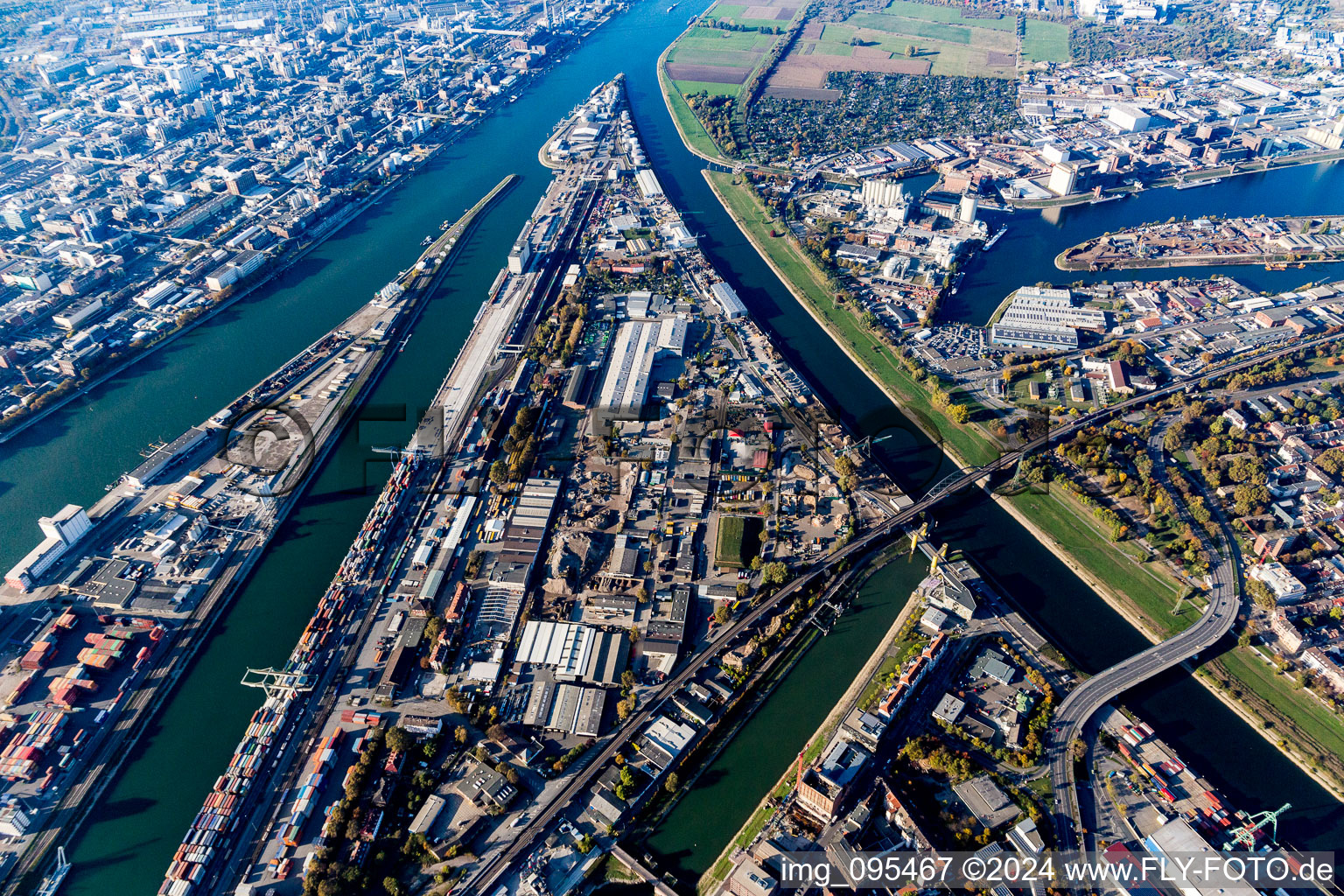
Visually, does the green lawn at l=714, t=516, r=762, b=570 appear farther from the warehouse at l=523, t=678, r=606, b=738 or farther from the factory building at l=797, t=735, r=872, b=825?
the factory building at l=797, t=735, r=872, b=825

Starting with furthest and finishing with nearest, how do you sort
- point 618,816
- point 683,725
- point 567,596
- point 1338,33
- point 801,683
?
1. point 1338,33
2. point 567,596
3. point 801,683
4. point 683,725
5. point 618,816

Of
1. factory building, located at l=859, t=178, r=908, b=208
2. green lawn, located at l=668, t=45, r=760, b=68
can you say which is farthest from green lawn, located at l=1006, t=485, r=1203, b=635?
green lawn, located at l=668, t=45, r=760, b=68

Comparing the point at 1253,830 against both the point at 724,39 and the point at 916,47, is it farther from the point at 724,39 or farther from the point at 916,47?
the point at 724,39

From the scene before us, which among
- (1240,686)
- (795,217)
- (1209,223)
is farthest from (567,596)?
(1209,223)

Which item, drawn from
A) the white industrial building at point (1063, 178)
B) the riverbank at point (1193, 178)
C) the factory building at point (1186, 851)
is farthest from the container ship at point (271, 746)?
the white industrial building at point (1063, 178)

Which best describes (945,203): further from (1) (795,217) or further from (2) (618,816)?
(2) (618,816)

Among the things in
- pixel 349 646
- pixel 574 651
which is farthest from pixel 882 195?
pixel 349 646

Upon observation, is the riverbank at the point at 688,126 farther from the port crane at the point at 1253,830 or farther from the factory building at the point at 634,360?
the port crane at the point at 1253,830
